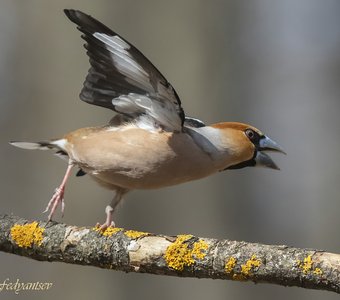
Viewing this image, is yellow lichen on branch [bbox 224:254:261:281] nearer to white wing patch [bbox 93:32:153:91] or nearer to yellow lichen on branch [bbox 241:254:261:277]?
yellow lichen on branch [bbox 241:254:261:277]

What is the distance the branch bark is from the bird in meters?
0.32

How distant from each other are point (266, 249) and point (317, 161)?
6.41 meters

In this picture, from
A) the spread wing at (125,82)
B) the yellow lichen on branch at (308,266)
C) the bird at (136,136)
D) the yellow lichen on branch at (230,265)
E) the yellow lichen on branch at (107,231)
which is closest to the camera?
the yellow lichen on branch at (308,266)

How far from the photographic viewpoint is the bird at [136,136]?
3.92 m

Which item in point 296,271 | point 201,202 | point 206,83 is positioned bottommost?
point 201,202

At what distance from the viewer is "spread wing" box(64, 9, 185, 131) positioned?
3.81 metres

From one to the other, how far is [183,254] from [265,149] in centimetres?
130

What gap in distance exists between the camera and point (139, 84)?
13.1 ft

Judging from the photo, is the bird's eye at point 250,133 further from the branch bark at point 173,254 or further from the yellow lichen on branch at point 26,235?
the yellow lichen on branch at point 26,235

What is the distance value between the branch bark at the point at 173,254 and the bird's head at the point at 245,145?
95cm

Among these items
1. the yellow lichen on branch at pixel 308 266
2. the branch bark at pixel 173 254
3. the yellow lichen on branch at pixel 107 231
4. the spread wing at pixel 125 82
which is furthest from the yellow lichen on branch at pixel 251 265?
the spread wing at pixel 125 82

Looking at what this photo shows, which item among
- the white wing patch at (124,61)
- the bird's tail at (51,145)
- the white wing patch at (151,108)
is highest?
the white wing patch at (124,61)

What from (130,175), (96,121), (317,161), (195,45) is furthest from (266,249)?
(317,161)

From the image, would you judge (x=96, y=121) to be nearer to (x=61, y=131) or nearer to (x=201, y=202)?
(x=61, y=131)
